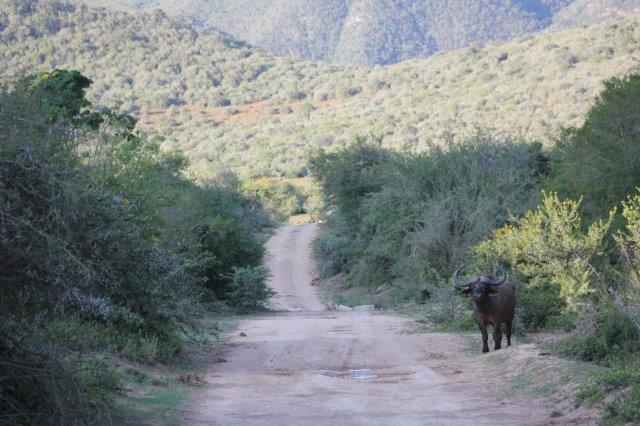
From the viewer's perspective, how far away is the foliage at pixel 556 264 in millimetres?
20062

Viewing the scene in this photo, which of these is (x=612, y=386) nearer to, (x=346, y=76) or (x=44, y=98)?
(x=44, y=98)

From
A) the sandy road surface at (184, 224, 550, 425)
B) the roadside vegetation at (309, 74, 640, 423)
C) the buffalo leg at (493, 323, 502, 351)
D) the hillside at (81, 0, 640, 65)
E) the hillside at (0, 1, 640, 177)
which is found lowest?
the sandy road surface at (184, 224, 550, 425)

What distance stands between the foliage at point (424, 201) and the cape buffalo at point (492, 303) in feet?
32.2

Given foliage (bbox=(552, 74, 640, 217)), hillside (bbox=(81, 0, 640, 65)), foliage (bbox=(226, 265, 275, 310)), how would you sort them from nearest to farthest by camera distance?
foliage (bbox=(552, 74, 640, 217))
foliage (bbox=(226, 265, 275, 310))
hillside (bbox=(81, 0, 640, 65))

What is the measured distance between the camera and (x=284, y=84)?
121312mm

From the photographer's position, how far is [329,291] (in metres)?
45.9

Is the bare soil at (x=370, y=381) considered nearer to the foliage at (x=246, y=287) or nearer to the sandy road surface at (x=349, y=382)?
the sandy road surface at (x=349, y=382)

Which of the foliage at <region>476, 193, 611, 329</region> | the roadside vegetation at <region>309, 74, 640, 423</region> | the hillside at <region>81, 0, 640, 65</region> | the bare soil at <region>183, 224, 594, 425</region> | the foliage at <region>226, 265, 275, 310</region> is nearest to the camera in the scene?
the bare soil at <region>183, 224, 594, 425</region>

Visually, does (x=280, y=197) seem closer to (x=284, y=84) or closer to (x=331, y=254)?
(x=331, y=254)

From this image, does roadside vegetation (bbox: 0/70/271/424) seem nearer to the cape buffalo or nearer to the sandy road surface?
the sandy road surface

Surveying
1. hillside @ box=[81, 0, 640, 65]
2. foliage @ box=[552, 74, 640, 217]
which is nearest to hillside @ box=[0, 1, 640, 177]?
foliage @ box=[552, 74, 640, 217]

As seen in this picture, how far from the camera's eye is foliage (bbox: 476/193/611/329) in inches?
790

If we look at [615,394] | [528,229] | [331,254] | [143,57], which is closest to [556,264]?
[528,229]

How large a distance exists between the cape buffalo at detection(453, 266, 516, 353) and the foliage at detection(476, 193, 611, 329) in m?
2.62
